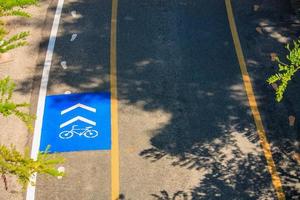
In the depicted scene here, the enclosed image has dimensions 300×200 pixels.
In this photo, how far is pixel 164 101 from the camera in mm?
10812

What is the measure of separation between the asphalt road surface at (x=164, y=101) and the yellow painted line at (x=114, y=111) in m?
0.08

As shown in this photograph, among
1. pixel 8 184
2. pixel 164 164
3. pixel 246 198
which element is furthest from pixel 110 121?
pixel 246 198

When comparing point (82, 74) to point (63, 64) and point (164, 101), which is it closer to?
point (63, 64)

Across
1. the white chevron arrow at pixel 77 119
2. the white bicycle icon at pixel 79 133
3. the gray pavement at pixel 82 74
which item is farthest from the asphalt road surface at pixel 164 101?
the white chevron arrow at pixel 77 119

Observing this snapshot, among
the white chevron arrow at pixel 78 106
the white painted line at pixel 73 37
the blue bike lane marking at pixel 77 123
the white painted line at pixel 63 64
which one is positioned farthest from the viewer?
the white painted line at pixel 73 37

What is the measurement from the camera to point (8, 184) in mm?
9234

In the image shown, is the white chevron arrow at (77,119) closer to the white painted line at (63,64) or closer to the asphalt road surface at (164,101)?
the asphalt road surface at (164,101)

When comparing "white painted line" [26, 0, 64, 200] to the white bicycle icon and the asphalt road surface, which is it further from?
the white bicycle icon

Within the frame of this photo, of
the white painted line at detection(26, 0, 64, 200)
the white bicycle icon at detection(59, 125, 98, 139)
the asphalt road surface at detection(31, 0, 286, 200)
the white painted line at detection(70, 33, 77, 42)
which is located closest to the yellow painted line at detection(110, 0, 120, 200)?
the asphalt road surface at detection(31, 0, 286, 200)

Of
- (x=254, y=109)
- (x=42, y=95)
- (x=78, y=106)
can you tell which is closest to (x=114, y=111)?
(x=78, y=106)

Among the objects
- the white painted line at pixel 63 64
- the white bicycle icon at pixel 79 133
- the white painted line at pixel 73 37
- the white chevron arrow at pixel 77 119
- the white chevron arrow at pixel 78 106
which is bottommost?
the white bicycle icon at pixel 79 133

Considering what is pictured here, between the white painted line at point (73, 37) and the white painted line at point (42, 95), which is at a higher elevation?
the white painted line at point (73, 37)

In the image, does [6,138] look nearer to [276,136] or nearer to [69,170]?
[69,170]

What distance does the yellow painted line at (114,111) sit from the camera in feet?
30.2
